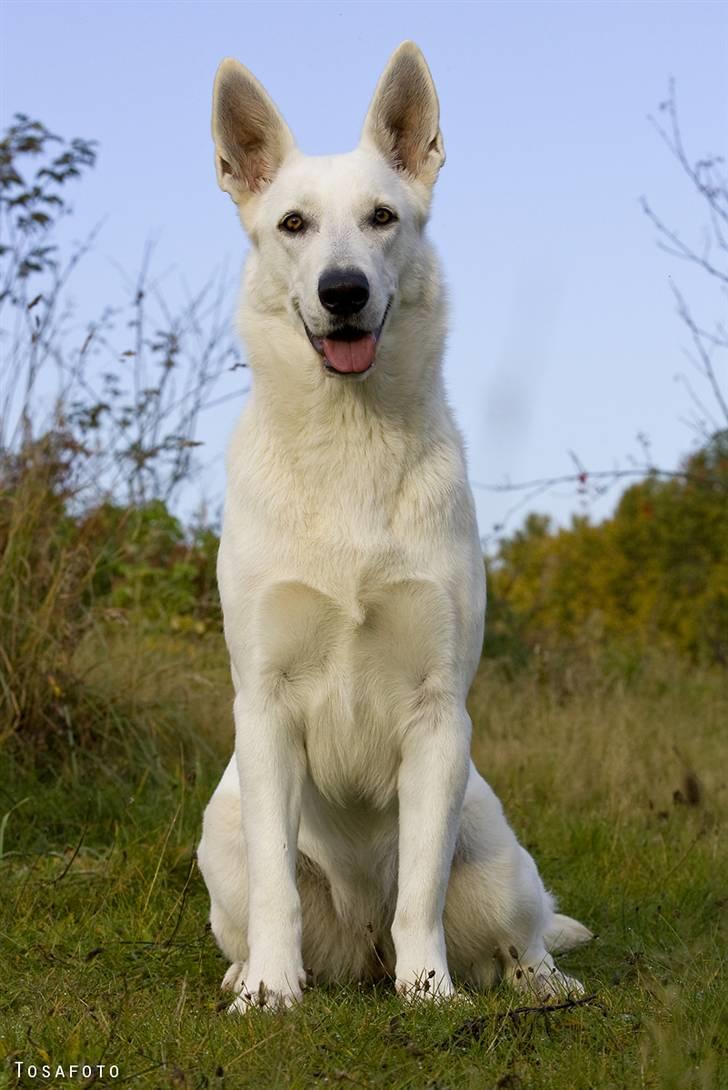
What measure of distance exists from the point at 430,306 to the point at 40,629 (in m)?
2.56

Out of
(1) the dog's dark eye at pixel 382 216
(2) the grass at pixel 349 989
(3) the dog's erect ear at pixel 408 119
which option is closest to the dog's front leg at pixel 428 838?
(2) the grass at pixel 349 989

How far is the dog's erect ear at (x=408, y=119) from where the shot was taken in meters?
3.94

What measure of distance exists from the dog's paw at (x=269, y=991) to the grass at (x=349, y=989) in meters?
0.06

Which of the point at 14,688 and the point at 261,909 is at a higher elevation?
the point at 14,688

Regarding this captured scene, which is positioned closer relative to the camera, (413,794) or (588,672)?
(413,794)

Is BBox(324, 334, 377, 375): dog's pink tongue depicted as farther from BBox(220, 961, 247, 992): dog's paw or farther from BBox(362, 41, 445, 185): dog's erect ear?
BBox(220, 961, 247, 992): dog's paw

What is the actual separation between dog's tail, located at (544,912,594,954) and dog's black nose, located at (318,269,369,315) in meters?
2.02

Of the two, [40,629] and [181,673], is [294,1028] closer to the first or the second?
[40,629]

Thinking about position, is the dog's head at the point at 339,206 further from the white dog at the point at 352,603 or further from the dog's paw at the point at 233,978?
the dog's paw at the point at 233,978

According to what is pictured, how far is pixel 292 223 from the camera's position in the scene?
3.74 metres

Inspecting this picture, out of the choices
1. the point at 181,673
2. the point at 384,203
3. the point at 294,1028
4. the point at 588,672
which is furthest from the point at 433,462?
the point at 588,672

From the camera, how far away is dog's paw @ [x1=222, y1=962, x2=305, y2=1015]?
328cm

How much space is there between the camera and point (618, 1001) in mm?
3242

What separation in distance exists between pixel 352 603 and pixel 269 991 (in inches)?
38.9
